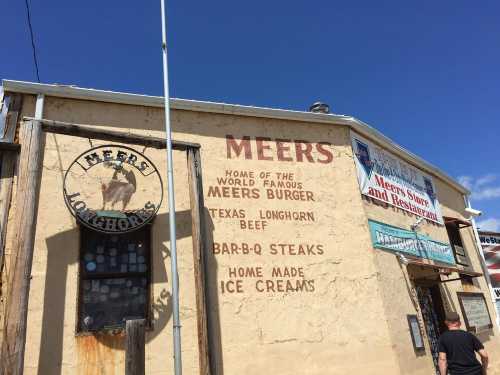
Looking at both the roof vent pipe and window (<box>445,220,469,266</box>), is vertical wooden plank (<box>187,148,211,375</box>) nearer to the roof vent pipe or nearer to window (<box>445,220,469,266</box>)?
the roof vent pipe

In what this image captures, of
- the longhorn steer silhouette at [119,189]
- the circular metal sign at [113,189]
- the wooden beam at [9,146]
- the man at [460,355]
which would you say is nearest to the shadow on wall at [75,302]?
the circular metal sign at [113,189]

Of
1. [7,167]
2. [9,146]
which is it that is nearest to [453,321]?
[7,167]

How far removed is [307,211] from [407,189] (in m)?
3.62

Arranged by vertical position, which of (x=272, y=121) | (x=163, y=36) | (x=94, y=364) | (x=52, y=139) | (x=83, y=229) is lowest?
(x=94, y=364)

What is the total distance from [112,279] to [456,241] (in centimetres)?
953

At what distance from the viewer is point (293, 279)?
7406 millimetres

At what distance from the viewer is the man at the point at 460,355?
542 cm

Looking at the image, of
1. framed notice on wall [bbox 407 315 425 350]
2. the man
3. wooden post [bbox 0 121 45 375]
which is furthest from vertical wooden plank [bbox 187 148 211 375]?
framed notice on wall [bbox 407 315 425 350]

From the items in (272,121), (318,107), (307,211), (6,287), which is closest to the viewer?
(6,287)

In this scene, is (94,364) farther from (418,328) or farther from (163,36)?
(418,328)

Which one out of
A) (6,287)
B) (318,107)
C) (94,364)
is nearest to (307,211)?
(318,107)

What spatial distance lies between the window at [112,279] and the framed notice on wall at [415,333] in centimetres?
477

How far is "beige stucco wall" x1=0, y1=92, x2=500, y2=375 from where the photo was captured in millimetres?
6023

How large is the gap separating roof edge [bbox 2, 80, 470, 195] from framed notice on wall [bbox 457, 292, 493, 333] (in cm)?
369
